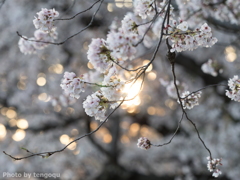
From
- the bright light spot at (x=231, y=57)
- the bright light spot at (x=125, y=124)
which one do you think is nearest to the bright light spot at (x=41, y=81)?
the bright light spot at (x=125, y=124)

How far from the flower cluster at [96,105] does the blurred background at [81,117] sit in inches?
152

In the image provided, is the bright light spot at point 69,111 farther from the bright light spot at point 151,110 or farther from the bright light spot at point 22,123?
the bright light spot at point 151,110

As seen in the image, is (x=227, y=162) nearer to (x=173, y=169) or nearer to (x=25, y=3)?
(x=173, y=169)

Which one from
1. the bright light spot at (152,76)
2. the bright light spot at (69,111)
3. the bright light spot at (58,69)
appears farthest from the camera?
the bright light spot at (152,76)

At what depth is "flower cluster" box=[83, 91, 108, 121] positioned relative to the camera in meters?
1.28

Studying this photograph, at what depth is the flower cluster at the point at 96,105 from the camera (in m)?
1.28

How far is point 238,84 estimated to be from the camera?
4.79 ft

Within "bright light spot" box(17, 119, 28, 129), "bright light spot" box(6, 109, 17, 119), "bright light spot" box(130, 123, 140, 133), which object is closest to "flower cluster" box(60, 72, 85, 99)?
"bright light spot" box(17, 119, 28, 129)

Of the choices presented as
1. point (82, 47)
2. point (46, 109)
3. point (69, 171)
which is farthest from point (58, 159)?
point (82, 47)

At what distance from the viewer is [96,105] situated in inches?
50.6

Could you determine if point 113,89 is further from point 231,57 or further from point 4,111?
point 231,57

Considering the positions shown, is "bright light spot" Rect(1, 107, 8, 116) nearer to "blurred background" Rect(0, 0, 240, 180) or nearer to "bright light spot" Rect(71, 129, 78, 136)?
"blurred background" Rect(0, 0, 240, 180)

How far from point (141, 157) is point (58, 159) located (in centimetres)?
261

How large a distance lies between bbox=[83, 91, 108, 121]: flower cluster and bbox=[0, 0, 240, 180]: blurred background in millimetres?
3864
